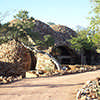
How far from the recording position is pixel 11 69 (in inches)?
373

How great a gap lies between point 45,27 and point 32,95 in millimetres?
28006

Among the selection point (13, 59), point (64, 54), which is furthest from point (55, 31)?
point (13, 59)

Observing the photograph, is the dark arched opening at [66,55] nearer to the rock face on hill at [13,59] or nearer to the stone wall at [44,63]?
the stone wall at [44,63]

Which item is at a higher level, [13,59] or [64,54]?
[64,54]

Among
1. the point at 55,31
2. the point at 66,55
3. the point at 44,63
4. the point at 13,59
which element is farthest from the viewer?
the point at 55,31

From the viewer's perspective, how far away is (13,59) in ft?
31.7

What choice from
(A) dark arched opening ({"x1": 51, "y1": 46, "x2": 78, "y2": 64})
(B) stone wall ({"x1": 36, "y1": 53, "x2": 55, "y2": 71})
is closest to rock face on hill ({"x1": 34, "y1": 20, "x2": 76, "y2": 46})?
(A) dark arched opening ({"x1": 51, "y1": 46, "x2": 78, "y2": 64})

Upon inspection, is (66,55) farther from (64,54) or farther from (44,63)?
(44,63)

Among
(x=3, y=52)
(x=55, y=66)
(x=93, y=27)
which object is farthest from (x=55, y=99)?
(x=3, y=52)

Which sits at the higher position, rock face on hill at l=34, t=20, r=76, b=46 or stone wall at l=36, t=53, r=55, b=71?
rock face on hill at l=34, t=20, r=76, b=46

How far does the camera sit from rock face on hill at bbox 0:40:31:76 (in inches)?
372

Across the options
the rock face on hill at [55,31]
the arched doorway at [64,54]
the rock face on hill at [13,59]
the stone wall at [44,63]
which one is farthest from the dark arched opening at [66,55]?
the rock face on hill at [55,31]

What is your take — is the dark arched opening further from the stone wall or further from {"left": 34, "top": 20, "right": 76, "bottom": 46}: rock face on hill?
{"left": 34, "top": 20, "right": 76, "bottom": 46}: rock face on hill

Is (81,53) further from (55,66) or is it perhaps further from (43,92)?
(43,92)
